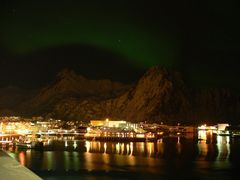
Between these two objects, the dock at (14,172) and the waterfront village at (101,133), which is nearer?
Answer: the dock at (14,172)

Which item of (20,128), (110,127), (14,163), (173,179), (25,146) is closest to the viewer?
(14,163)

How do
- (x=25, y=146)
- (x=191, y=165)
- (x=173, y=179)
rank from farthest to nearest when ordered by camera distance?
(x=25, y=146) < (x=191, y=165) < (x=173, y=179)

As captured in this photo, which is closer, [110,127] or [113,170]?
[113,170]

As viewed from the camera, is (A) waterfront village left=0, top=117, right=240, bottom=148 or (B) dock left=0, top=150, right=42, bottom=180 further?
(A) waterfront village left=0, top=117, right=240, bottom=148

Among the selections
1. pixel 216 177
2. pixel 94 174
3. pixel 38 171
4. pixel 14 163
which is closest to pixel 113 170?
pixel 94 174

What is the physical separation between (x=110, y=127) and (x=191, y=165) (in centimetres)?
8179

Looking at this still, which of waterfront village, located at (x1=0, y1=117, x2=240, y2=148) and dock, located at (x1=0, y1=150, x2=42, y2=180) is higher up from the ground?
dock, located at (x1=0, y1=150, x2=42, y2=180)

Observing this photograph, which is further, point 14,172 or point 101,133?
point 101,133

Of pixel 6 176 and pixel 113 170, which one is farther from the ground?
pixel 6 176

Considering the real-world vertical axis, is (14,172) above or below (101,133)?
above

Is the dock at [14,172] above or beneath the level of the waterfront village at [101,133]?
above

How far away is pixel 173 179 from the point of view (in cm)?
2911

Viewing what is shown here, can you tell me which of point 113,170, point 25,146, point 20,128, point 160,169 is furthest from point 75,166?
point 20,128

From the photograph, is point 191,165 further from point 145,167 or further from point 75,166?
point 75,166
